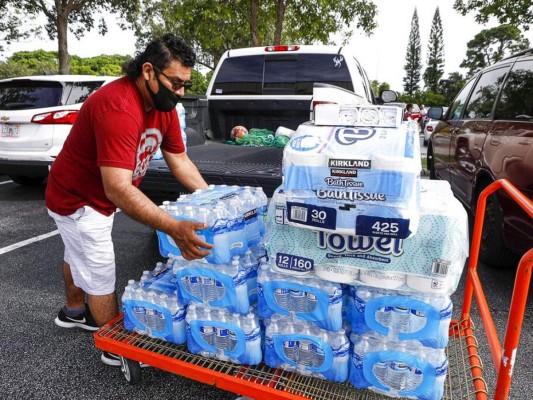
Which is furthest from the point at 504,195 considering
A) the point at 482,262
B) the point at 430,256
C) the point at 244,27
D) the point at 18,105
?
the point at 244,27

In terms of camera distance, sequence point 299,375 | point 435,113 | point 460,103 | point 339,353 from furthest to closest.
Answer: point 435,113 < point 460,103 < point 299,375 < point 339,353

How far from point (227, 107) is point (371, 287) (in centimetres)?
382

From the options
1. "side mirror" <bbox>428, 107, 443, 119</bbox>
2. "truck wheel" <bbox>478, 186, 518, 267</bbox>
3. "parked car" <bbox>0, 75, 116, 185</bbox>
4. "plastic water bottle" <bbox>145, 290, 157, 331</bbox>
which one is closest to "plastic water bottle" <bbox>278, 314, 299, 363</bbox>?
"plastic water bottle" <bbox>145, 290, 157, 331</bbox>

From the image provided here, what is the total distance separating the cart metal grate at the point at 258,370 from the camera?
1.97 m

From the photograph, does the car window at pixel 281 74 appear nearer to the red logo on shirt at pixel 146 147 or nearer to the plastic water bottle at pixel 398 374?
the red logo on shirt at pixel 146 147

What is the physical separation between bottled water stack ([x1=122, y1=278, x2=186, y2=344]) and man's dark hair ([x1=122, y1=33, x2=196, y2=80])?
1.31 metres

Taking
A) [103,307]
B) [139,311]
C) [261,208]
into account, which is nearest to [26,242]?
[103,307]

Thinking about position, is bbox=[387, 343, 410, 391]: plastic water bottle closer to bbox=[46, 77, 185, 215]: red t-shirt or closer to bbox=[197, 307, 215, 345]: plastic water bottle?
bbox=[197, 307, 215, 345]: plastic water bottle

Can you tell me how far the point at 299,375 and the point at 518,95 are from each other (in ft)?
10.6

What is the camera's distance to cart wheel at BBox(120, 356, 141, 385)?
2.40m

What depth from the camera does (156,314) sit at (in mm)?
2354

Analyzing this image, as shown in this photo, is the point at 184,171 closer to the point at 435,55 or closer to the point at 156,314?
the point at 156,314

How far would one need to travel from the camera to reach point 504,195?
3555 millimetres

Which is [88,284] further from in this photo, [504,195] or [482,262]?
[482,262]
